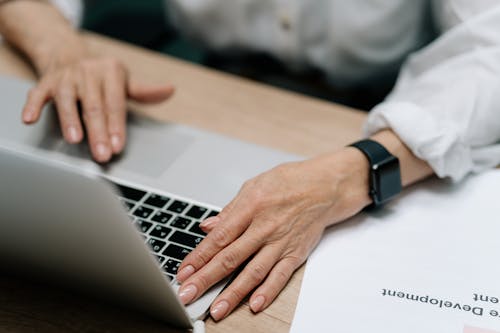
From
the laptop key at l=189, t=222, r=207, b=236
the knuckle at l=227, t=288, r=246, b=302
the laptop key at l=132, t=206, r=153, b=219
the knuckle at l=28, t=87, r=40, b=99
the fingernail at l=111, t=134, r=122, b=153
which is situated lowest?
the knuckle at l=227, t=288, r=246, b=302

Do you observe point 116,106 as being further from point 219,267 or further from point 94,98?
point 219,267

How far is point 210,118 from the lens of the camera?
0.87m

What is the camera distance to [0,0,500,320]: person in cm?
63

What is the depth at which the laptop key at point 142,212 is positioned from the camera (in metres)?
0.67

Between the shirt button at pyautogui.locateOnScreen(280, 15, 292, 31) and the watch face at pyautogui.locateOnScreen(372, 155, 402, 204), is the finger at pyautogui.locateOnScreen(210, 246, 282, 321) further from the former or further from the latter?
the shirt button at pyautogui.locateOnScreen(280, 15, 292, 31)

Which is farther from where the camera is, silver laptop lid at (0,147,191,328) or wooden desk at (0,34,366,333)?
wooden desk at (0,34,366,333)

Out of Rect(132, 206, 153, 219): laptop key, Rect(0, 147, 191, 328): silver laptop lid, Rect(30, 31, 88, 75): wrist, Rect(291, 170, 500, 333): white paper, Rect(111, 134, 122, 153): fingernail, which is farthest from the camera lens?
Rect(30, 31, 88, 75): wrist

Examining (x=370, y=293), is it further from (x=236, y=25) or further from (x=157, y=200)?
(x=236, y=25)

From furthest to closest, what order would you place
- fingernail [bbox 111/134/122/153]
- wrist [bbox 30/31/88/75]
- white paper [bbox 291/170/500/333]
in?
Result: wrist [bbox 30/31/88/75] < fingernail [bbox 111/134/122/153] < white paper [bbox 291/170/500/333]

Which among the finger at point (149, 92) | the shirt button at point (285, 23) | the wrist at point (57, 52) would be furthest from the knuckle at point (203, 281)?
the shirt button at point (285, 23)

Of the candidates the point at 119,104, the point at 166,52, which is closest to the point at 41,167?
the point at 119,104

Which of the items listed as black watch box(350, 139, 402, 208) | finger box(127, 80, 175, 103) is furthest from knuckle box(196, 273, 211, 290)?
finger box(127, 80, 175, 103)

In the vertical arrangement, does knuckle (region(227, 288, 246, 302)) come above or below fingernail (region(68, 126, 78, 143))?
below

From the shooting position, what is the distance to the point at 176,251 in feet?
2.05
